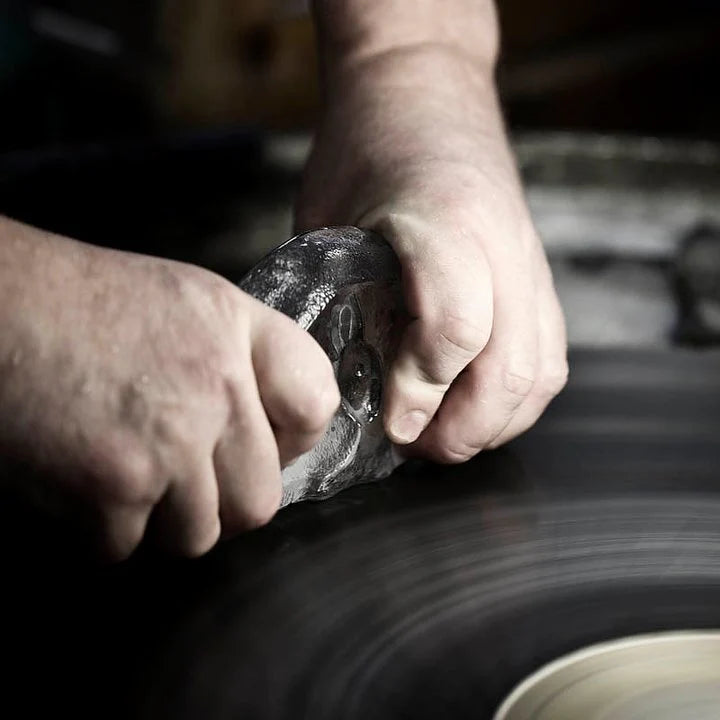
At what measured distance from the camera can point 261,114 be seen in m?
1.87

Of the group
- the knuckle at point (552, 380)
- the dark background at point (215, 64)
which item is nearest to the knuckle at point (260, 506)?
the knuckle at point (552, 380)

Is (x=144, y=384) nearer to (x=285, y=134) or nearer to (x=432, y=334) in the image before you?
(x=432, y=334)

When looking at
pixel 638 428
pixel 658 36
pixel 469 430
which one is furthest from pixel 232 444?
pixel 658 36

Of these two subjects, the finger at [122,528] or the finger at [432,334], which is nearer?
the finger at [122,528]

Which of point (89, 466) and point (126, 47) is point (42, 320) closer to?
point (89, 466)

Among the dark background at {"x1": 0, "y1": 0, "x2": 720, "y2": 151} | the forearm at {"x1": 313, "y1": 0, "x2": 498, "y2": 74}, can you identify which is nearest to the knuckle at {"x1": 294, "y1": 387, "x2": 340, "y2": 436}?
the forearm at {"x1": 313, "y1": 0, "x2": 498, "y2": 74}

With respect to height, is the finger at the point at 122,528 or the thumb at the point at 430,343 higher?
the thumb at the point at 430,343

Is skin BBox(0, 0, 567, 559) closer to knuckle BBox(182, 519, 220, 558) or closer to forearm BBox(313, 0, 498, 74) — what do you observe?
knuckle BBox(182, 519, 220, 558)

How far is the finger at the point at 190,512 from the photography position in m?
0.53

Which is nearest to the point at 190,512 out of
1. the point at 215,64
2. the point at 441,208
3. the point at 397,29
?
the point at 441,208

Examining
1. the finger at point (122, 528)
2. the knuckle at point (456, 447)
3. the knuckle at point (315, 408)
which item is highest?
the knuckle at point (315, 408)

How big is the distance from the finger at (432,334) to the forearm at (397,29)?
0.29 m

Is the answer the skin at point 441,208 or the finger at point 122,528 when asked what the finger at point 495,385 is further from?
the finger at point 122,528

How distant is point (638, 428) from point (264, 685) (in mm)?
347
